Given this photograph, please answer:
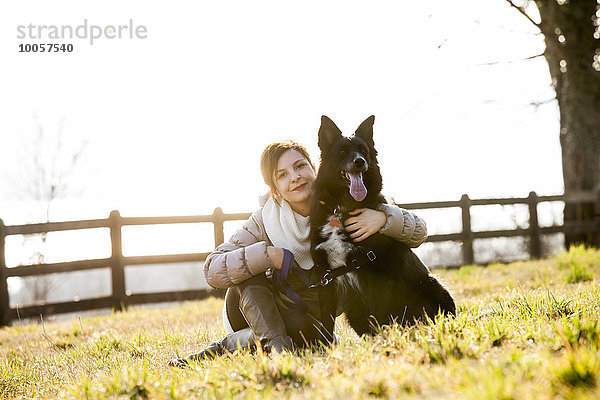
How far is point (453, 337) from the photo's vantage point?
8.31 feet

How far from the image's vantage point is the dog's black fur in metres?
3.27

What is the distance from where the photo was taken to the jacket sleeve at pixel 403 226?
3262 millimetres

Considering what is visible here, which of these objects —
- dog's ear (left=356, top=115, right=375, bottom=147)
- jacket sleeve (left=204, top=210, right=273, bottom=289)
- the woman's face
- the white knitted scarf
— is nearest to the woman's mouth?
the woman's face

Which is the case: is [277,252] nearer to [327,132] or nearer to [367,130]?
[327,132]

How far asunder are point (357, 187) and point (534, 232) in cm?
920

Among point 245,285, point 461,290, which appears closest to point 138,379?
point 245,285

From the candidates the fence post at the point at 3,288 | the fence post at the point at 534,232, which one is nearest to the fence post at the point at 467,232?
the fence post at the point at 534,232

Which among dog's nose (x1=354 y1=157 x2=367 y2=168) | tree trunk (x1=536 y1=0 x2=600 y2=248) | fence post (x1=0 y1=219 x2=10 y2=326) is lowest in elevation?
fence post (x1=0 y1=219 x2=10 y2=326)

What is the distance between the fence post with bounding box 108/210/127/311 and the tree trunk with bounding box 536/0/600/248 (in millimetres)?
8705

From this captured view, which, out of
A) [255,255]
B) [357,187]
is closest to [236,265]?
[255,255]

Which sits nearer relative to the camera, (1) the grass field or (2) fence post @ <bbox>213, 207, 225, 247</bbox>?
(1) the grass field

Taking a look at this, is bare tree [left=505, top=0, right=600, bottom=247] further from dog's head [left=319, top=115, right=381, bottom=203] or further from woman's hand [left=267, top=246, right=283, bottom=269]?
woman's hand [left=267, top=246, right=283, bottom=269]

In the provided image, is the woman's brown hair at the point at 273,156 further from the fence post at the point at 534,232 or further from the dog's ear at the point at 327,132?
the fence post at the point at 534,232

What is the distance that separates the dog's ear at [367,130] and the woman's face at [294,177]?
48 centimetres
